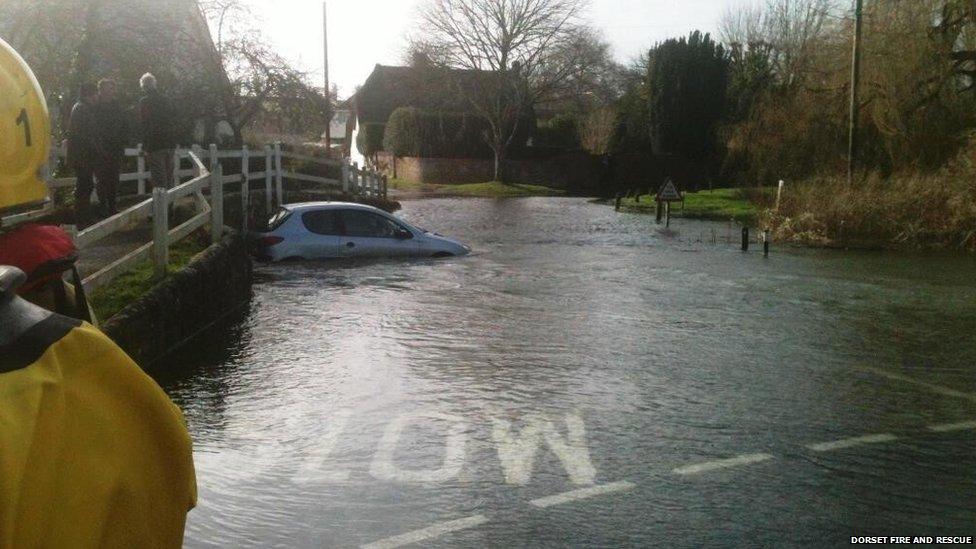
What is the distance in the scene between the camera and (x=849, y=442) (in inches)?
308

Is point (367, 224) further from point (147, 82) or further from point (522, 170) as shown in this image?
point (522, 170)

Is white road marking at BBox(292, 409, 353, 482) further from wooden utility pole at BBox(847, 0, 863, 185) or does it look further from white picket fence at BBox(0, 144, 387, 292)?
wooden utility pole at BBox(847, 0, 863, 185)

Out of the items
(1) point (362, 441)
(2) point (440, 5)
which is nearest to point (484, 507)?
(1) point (362, 441)

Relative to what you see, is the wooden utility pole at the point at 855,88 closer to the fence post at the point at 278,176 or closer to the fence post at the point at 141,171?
the fence post at the point at 278,176

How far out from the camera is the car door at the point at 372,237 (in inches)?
756

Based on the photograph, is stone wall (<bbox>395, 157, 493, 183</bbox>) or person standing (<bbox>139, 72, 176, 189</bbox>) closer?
person standing (<bbox>139, 72, 176, 189</bbox>)

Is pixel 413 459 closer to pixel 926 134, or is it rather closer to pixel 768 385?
pixel 768 385

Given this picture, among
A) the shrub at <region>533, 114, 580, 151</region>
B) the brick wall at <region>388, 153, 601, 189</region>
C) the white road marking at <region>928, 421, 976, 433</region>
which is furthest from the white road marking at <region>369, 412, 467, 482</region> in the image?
the shrub at <region>533, 114, 580, 151</region>

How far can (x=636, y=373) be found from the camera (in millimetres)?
10359

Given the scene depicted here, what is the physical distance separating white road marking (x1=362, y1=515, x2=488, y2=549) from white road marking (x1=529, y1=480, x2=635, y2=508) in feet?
1.35

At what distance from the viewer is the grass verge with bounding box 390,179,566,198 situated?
2215 inches

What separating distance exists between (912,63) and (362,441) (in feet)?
91.5

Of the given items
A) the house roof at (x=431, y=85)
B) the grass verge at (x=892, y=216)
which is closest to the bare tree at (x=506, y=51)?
the house roof at (x=431, y=85)

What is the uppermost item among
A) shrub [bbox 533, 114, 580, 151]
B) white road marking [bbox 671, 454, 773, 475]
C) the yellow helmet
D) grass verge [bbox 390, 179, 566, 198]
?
shrub [bbox 533, 114, 580, 151]
